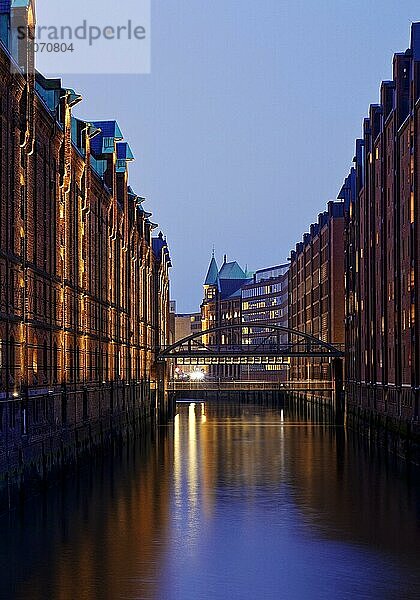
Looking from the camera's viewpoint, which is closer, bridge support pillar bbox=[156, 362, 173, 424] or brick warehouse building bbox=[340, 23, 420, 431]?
brick warehouse building bbox=[340, 23, 420, 431]

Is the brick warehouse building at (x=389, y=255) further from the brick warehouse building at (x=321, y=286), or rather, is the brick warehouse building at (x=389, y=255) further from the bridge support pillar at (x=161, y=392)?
the bridge support pillar at (x=161, y=392)

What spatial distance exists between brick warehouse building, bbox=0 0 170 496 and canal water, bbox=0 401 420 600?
10.8 ft

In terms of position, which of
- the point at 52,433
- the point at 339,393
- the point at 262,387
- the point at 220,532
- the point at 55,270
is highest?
the point at 55,270

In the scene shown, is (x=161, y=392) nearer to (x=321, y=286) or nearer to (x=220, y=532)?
(x=321, y=286)

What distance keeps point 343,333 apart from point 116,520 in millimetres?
68372

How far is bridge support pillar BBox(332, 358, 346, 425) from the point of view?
88.1m

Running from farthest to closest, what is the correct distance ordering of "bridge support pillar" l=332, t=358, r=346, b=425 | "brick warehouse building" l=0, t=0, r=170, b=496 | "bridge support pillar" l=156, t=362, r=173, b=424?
"bridge support pillar" l=156, t=362, r=173, b=424
"bridge support pillar" l=332, t=358, r=346, b=425
"brick warehouse building" l=0, t=0, r=170, b=496

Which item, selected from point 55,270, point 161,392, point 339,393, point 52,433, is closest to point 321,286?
point 339,393

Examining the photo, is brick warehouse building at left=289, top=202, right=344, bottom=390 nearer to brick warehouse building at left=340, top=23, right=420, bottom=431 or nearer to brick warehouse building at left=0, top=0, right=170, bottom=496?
brick warehouse building at left=340, top=23, right=420, bottom=431

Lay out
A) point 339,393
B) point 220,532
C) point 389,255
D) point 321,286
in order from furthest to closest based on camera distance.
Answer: point 321,286 < point 339,393 < point 389,255 < point 220,532

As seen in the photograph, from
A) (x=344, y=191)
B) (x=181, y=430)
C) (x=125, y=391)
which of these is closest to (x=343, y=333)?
(x=344, y=191)

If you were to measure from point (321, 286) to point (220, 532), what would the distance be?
263 feet

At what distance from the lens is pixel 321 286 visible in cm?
11338

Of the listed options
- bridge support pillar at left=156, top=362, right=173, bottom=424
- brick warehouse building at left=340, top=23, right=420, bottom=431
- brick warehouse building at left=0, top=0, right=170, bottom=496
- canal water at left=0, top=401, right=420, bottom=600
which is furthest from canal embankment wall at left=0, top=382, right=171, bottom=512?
brick warehouse building at left=340, top=23, right=420, bottom=431
